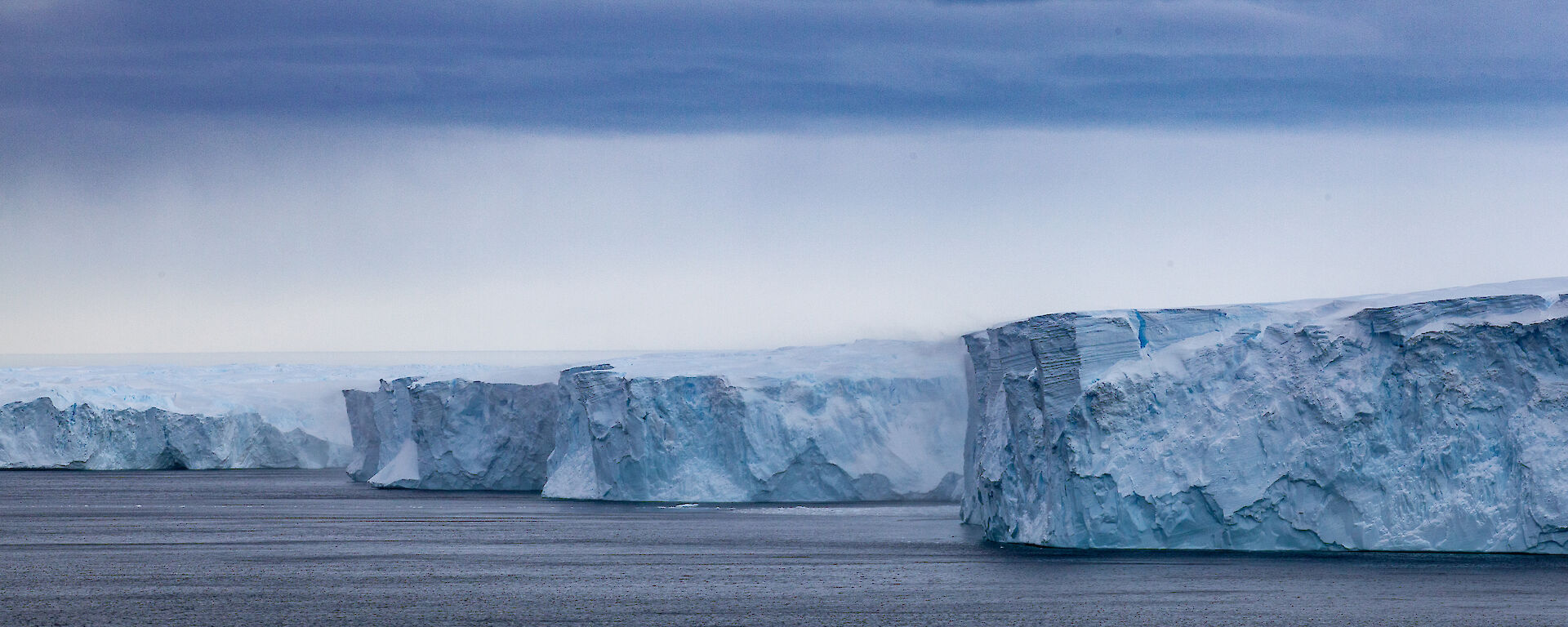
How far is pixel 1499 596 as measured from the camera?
657 inches

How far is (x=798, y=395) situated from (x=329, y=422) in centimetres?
3723

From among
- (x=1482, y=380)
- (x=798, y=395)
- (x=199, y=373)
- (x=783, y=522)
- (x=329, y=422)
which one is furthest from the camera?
(x=199, y=373)

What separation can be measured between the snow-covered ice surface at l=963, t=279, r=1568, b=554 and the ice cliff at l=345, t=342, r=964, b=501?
12.4 metres

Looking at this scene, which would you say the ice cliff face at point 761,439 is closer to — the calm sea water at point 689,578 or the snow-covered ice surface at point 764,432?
the snow-covered ice surface at point 764,432

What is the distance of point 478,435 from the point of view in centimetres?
4256

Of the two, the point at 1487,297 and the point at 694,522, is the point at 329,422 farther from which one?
the point at 1487,297

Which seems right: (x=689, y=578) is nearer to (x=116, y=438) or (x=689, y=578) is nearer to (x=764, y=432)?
(x=764, y=432)

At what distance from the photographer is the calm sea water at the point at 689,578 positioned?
1580 centimetres

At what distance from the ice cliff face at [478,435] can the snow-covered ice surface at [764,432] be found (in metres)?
3.86

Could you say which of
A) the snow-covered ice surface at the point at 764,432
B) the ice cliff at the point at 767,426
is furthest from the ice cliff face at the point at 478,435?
the snow-covered ice surface at the point at 764,432

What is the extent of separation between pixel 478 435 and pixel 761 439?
10146 mm

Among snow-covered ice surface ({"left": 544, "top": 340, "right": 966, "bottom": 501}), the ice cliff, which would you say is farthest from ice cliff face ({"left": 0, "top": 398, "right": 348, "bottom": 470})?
snow-covered ice surface ({"left": 544, "top": 340, "right": 966, "bottom": 501})

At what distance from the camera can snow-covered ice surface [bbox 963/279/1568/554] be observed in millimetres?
20641

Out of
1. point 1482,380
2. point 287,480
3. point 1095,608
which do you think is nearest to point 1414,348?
point 1482,380
